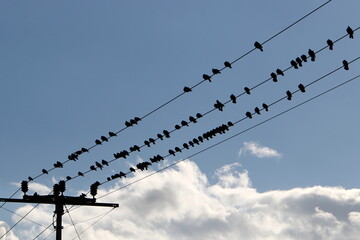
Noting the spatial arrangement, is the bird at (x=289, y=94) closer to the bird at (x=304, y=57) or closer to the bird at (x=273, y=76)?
the bird at (x=273, y=76)

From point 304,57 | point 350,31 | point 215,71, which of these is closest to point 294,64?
point 304,57

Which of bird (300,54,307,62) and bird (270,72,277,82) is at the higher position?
bird (270,72,277,82)

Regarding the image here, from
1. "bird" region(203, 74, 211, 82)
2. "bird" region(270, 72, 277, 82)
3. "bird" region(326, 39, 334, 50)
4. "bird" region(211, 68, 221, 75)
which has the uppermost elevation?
"bird" region(211, 68, 221, 75)

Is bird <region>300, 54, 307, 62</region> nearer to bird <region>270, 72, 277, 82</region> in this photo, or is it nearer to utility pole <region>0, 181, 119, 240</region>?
bird <region>270, 72, 277, 82</region>

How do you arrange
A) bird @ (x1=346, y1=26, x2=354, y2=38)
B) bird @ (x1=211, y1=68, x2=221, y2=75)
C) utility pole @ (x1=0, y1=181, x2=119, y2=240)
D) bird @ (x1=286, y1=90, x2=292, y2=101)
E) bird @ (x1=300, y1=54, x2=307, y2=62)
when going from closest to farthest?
1. bird @ (x1=346, y1=26, x2=354, y2=38)
2. bird @ (x1=300, y1=54, x2=307, y2=62)
3. bird @ (x1=286, y1=90, x2=292, y2=101)
4. bird @ (x1=211, y1=68, x2=221, y2=75)
5. utility pole @ (x1=0, y1=181, x2=119, y2=240)

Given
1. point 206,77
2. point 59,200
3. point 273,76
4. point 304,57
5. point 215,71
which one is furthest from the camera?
point 59,200

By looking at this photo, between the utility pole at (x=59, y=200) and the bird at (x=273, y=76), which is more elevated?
the utility pole at (x=59, y=200)

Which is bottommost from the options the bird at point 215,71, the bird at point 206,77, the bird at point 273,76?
the bird at point 273,76

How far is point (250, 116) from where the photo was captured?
23484 mm

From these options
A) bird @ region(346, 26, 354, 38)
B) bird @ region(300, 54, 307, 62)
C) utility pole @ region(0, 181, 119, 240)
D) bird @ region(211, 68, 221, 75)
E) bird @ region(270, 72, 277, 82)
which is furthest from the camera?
utility pole @ region(0, 181, 119, 240)

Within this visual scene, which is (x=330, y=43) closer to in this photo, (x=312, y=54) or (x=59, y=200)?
(x=312, y=54)

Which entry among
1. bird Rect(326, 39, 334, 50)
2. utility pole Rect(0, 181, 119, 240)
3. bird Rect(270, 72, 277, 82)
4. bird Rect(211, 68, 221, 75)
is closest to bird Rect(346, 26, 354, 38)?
bird Rect(326, 39, 334, 50)

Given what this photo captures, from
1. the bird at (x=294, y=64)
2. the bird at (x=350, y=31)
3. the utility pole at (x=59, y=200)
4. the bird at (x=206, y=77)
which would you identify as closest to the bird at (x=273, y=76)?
the bird at (x=294, y=64)

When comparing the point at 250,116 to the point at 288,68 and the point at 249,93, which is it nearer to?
the point at 249,93
